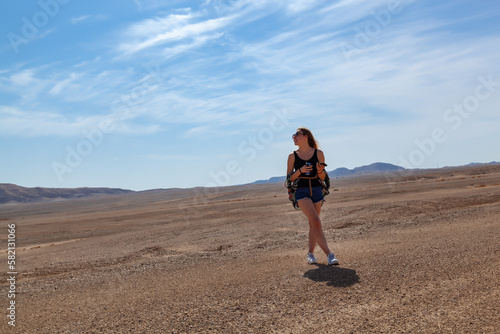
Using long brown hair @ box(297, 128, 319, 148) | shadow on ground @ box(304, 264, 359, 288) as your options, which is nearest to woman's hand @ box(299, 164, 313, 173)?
long brown hair @ box(297, 128, 319, 148)

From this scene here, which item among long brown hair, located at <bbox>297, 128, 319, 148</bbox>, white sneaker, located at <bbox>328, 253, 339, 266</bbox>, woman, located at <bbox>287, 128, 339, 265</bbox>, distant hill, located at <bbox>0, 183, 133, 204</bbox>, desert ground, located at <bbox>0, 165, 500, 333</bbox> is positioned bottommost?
desert ground, located at <bbox>0, 165, 500, 333</bbox>

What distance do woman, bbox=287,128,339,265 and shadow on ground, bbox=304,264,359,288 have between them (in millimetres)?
558

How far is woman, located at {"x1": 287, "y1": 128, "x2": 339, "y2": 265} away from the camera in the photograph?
22.7 feet

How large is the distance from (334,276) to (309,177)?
5.54 ft

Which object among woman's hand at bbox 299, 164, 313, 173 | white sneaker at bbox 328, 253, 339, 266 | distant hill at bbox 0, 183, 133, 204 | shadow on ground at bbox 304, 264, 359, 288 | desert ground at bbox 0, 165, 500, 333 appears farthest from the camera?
distant hill at bbox 0, 183, 133, 204

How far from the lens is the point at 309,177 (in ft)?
22.7

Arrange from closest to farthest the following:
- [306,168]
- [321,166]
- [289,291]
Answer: [289,291] → [306,168] → [321,166]

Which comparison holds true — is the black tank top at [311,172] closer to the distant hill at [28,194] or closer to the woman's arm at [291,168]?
the woman's arm at [291,168]

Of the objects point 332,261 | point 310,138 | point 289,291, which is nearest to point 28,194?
point 310,138

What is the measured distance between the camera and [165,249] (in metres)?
11.2

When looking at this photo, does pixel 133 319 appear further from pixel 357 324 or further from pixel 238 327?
pixel 357 324

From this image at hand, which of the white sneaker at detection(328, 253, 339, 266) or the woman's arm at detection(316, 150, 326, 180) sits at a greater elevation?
the woman's arm at detection(316, 150, 326, 180)

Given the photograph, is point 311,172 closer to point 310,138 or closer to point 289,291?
point 310,138

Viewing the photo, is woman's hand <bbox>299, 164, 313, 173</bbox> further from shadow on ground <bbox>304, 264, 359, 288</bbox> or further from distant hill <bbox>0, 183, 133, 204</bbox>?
distant hill <bbox>0, 183, 133, 204</bbox>
